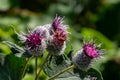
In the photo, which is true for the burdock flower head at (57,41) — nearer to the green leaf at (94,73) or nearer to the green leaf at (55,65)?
the green leaf at (55,65)

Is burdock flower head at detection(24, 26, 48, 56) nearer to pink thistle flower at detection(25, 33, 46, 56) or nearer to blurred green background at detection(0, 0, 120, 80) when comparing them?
pink thistle flower at detection(25, 33, 46, 56)

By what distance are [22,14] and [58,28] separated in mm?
4308

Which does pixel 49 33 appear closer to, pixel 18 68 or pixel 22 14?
pixel 18 68

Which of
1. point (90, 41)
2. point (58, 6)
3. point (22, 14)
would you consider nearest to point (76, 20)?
point (58, 6)

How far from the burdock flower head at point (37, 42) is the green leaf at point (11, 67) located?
0.53ft

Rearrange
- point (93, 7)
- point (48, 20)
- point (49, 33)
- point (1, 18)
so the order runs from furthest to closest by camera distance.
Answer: point (93, 7) < point (48, 20) < point (1, 18) < point (49, 33)

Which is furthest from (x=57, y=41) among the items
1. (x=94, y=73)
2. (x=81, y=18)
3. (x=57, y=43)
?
(x=81, y=18)

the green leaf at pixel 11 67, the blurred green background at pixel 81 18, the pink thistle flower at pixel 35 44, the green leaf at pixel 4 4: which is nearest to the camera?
the pink thistle flower at pixel 35 44

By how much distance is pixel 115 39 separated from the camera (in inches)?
300

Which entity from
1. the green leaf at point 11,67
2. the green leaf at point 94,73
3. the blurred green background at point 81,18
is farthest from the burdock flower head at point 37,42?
the blurred green background at point 81,18

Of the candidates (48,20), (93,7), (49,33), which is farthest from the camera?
(93,7)

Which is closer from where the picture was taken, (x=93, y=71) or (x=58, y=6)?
(x=93, y=71)

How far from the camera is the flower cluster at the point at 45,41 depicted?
9.67 feet

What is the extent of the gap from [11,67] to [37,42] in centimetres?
28
